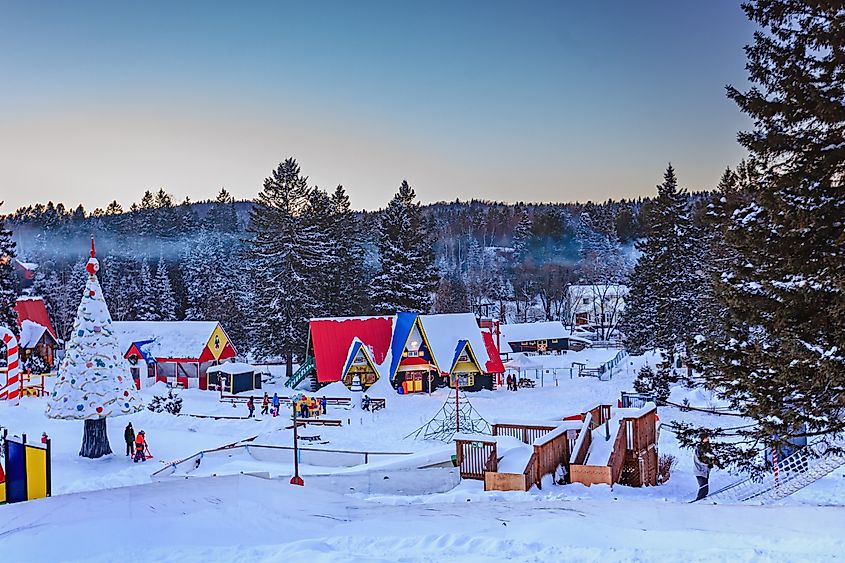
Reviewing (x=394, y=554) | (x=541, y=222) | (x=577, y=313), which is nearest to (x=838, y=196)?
(x=394, y=554)

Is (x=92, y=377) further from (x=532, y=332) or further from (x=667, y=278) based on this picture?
(x=532, y=332)

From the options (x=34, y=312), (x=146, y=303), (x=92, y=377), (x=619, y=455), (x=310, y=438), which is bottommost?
(x=310, y=438)

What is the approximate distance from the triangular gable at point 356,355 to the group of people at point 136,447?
1365 cm

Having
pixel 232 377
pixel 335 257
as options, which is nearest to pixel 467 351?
pixel 232 377

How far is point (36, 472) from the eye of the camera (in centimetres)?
938

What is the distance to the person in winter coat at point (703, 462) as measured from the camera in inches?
439

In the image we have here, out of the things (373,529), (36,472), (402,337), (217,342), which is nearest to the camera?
(373,529)

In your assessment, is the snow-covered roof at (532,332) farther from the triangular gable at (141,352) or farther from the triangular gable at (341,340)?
the triangular gable at (141,352)

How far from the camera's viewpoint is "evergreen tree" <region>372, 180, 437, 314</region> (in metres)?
43.4

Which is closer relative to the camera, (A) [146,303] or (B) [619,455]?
(B) [619,455]

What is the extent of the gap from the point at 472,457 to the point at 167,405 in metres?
18.3

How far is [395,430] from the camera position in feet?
81.7

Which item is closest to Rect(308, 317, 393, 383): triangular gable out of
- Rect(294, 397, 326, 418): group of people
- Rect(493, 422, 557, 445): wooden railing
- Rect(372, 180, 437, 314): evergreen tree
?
Rect(294, 397, 326, 418): group of people

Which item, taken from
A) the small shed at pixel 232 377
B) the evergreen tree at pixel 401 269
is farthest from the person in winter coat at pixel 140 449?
the evergreen tree at pixel 401 269
